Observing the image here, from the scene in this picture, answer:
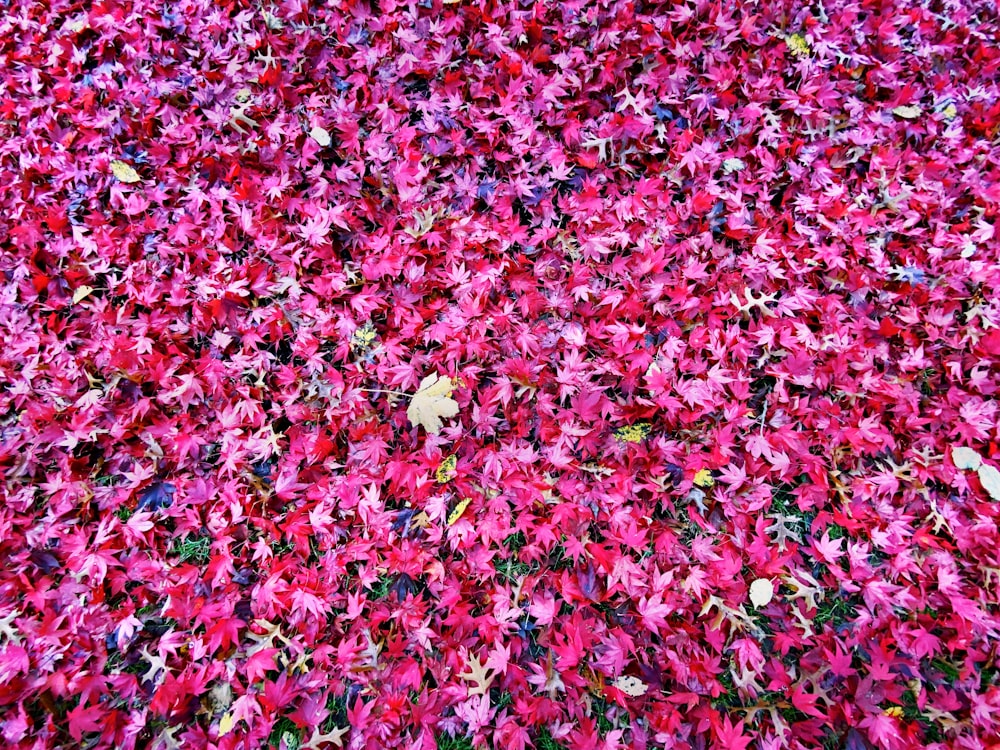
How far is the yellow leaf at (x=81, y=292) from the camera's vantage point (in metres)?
2.07

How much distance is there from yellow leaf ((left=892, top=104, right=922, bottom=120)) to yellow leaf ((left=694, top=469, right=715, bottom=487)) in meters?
A: 1.84

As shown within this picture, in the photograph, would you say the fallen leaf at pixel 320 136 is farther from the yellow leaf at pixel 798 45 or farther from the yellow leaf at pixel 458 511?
the yellow leaf at pixel 798 45

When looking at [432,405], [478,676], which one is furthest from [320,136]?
[478,676]

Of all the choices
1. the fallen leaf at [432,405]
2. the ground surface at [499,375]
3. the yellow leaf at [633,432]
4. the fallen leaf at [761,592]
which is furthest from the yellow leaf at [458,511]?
the fallen leaf at [761,592]

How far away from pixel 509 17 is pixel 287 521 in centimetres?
222

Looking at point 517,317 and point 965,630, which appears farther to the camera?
point 517,317

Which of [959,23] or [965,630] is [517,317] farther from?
[959,23]

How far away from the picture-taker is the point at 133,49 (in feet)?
8.31

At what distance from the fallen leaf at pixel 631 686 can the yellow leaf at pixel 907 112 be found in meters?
2.46

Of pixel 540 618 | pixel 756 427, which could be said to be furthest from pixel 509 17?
pixel 540 618

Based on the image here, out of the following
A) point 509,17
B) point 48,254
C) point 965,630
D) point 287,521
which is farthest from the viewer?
point 509,17

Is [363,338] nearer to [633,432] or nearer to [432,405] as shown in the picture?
[432,405]

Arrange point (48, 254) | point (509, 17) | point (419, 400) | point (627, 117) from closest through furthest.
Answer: point (419, 400) → point (48, 254) → point (627, 117) → point (509, 17)

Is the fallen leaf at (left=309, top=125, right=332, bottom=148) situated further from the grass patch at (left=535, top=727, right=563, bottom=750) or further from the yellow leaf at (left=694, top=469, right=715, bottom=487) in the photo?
the grass patch at (left=535, top=727, right=563, bottom=750)
